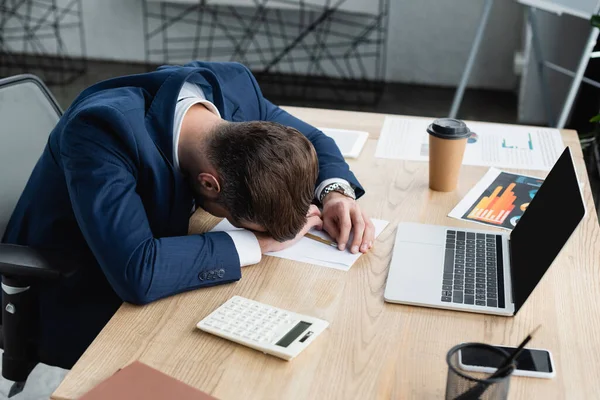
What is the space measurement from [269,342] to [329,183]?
0.59 m

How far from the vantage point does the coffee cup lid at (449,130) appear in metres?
1.58

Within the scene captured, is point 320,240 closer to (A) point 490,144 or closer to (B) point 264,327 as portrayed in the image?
(B) point 264,327

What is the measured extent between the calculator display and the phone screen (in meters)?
0.26

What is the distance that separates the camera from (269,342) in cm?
108

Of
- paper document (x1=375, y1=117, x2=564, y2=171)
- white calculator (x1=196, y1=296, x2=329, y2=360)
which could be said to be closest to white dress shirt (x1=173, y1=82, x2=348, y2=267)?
white calculator (x1=196, y1=296, x2=329, y2=360)

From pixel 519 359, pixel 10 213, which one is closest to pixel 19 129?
pixel 10 213

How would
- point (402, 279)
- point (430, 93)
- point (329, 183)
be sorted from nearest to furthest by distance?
point (402, 279) < point (329, 183) < point (430, 93)

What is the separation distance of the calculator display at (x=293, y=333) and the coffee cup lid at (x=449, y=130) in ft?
2.15

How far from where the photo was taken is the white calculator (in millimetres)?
1074

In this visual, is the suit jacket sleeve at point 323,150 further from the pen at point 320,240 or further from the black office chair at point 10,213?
the black office chair at point 10,213

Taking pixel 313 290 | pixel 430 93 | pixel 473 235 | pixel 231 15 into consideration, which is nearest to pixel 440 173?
pixel 473 235

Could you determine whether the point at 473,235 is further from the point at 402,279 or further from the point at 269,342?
the point at 269,342

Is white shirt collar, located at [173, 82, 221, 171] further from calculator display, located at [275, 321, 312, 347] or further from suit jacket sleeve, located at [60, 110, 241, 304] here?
calculator display, located at [275, 321, 312, 347]

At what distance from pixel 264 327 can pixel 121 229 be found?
1.05 ft
